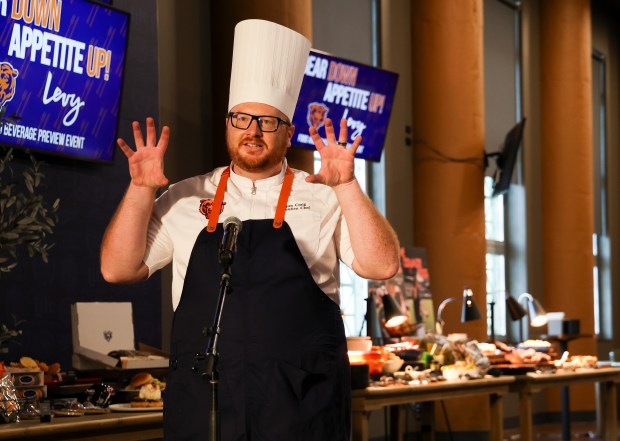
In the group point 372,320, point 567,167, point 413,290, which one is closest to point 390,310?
point 372,320

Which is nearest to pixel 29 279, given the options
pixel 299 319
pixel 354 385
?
pixel 354 385

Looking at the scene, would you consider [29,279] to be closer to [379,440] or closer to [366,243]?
[366,243]

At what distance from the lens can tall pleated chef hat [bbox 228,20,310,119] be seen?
257cm

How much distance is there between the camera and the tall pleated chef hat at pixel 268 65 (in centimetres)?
257

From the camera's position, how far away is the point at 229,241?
7.12 ft

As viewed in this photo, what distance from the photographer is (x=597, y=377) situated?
24.4 ft

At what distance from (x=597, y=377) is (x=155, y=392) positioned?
4514 mm

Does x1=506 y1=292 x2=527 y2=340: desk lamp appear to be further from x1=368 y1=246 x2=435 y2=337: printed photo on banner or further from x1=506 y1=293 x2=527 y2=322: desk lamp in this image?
x1=368 y1=246 x2=435 y2=337: printed photo on banner

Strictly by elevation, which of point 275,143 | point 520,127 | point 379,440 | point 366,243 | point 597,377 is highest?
point 520,127

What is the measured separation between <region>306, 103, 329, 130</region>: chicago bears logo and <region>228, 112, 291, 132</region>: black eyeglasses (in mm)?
4271

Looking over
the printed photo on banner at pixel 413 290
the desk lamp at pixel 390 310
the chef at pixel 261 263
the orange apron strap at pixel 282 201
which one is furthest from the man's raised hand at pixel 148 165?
the printed photo on banner at pixel 413 290

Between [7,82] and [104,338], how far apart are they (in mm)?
1051

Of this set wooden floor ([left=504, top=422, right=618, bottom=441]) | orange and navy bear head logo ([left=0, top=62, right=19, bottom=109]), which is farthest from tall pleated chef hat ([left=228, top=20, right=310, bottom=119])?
wooden floor ([left=504, top=422, right=618, bottom=441])

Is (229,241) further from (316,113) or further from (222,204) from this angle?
(316,113)
